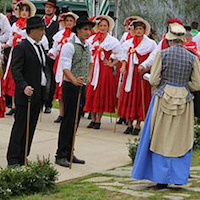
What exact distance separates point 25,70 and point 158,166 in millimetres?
1994

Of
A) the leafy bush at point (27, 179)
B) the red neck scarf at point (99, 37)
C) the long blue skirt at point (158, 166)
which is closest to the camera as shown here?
the leafy bush at point (27, 179)

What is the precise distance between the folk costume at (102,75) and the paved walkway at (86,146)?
465 millimetres

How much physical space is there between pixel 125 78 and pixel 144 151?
14.2 ft

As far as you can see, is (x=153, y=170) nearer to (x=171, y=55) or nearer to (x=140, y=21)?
(x=171, y=55)

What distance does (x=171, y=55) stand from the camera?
704 cm

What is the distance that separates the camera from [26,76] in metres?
7.57

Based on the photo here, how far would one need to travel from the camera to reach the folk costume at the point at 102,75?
37.2 ft

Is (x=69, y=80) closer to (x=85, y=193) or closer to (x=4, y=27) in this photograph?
(x=85, y=193)

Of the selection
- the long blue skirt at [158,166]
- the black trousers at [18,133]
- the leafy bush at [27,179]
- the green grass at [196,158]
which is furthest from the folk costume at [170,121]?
the green grass at [196,158]

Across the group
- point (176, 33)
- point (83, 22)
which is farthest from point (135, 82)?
point (176, 33)

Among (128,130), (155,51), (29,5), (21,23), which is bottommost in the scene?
(128,130)

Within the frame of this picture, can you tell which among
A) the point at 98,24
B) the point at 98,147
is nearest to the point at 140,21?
the point at 98,24

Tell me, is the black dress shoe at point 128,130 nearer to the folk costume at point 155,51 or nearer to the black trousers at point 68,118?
the folk costume at point 155,51

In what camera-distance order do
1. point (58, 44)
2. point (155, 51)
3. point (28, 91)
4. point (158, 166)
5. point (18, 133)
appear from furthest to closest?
point (58, 44)
point (155, 51)
point (18, 133)
point (28, 91)
point (158, 166)
